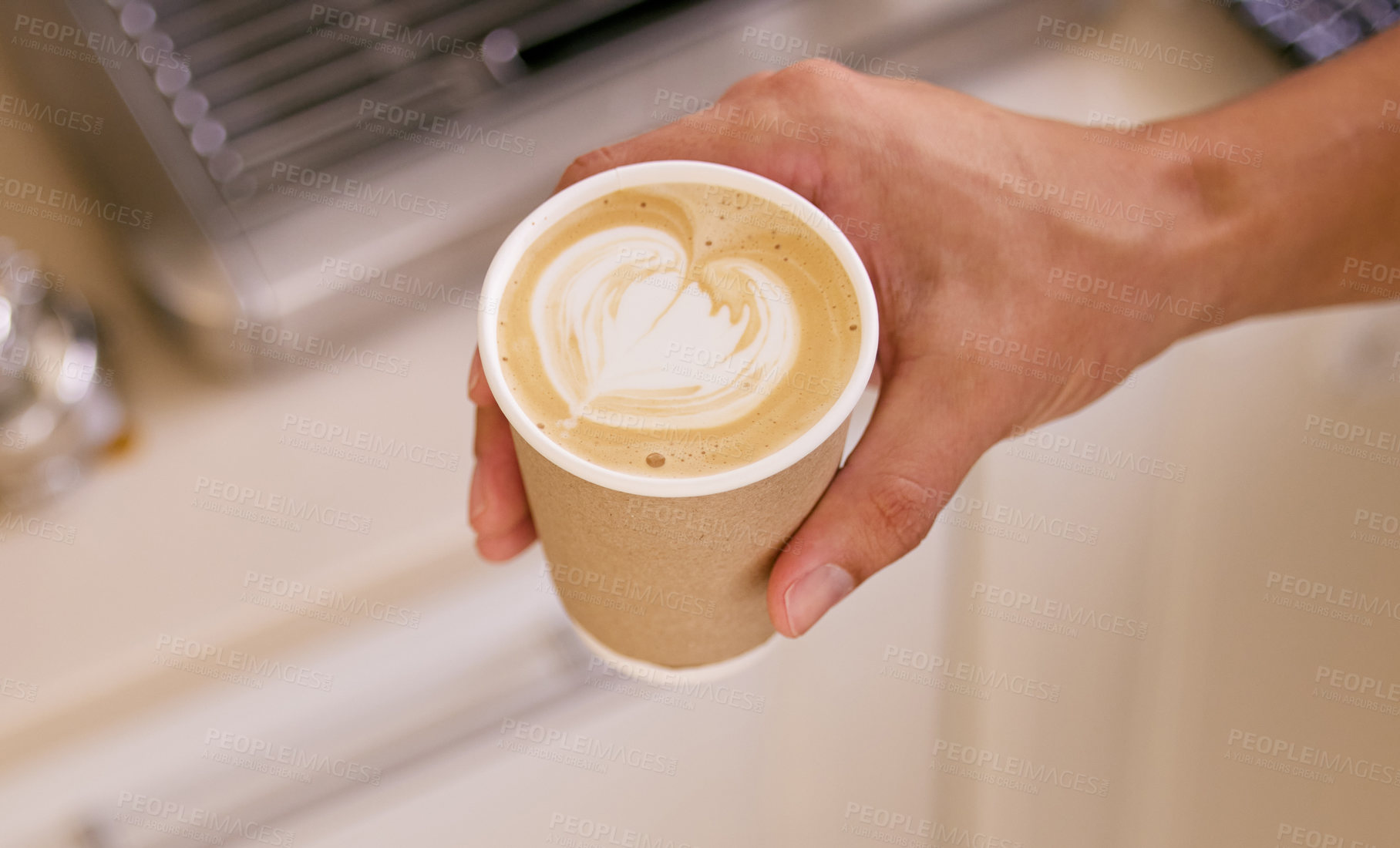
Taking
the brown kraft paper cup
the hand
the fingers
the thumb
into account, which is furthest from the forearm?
the fingers

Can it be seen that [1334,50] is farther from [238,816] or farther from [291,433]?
[238,816]

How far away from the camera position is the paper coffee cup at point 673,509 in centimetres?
46

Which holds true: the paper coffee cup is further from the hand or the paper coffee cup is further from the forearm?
the forearm

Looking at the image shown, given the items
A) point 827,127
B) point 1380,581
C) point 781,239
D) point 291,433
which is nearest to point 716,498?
point 781,239

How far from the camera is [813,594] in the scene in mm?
540

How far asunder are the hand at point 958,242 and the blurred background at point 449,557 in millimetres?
92

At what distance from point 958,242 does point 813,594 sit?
223 mm

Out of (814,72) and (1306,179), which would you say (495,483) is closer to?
(814,72)

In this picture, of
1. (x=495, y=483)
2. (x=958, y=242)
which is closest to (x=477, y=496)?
(x=495, y=483)

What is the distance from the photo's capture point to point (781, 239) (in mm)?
524

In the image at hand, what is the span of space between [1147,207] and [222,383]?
24.8 inches

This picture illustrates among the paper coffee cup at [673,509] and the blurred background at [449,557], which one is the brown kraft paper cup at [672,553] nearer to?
the paper coffee cup at [673,509]

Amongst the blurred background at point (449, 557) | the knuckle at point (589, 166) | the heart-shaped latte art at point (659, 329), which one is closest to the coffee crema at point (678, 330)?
the heart-shaped latte art at point (659, 329)

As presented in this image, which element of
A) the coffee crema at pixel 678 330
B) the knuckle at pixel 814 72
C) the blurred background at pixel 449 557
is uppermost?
the knuckle at pixel 814 72
